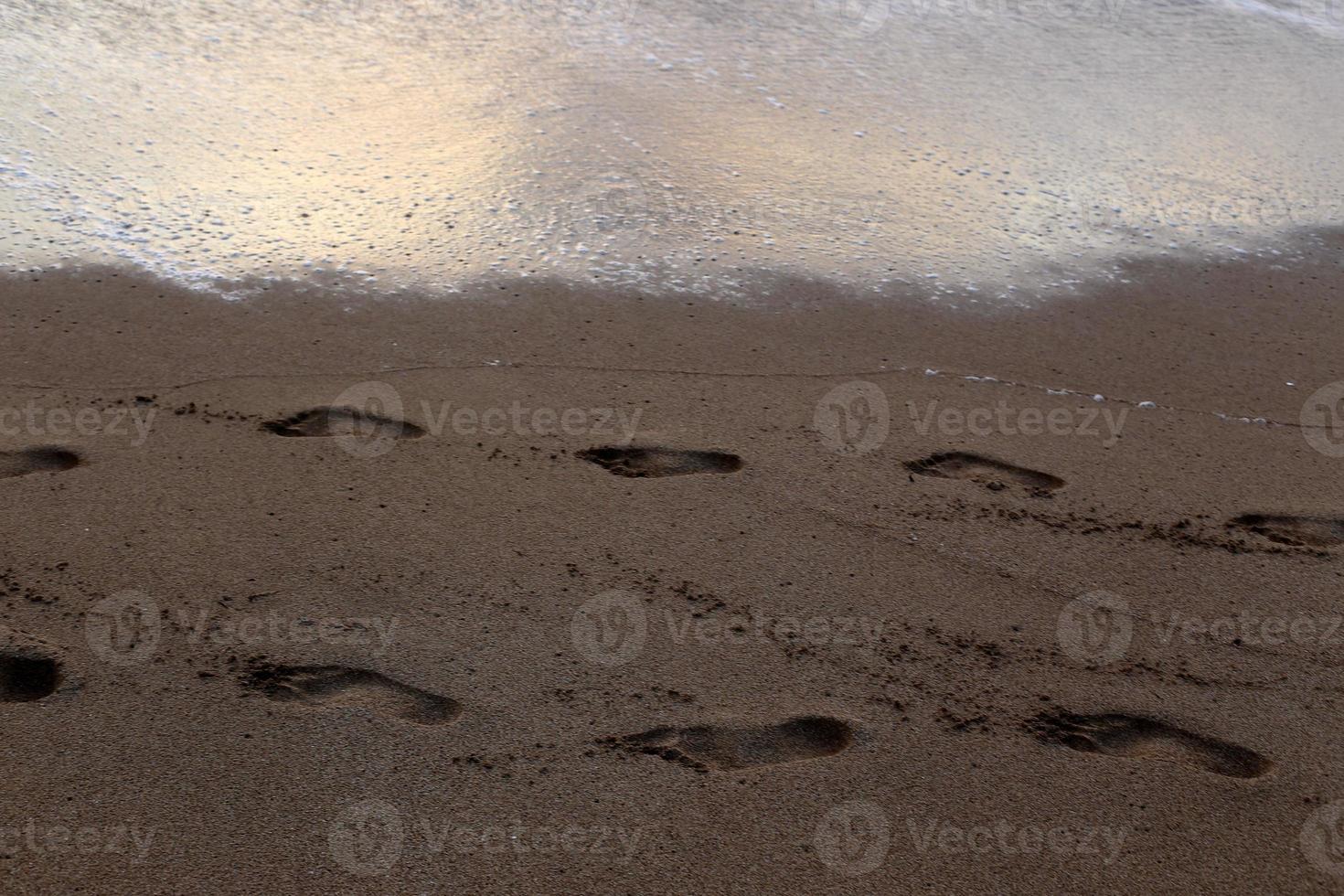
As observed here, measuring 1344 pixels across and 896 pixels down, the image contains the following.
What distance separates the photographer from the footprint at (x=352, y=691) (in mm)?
2619

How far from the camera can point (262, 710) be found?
8.46 ft

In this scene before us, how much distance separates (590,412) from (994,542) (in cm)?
128

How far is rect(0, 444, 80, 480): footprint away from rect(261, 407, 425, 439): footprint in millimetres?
533

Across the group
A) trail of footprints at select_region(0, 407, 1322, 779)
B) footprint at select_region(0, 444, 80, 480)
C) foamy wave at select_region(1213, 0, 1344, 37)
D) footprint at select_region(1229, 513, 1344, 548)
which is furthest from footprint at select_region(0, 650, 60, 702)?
foamy wave at select_region(1213, 0, 1344, 37)

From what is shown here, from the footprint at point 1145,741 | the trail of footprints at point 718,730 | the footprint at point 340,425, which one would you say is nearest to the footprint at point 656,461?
the footprint at point 340,425

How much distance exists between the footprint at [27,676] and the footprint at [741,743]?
1.24 m

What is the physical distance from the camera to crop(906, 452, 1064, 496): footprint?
11.6 feet

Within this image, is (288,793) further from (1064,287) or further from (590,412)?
(1064,287)

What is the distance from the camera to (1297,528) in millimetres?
3496

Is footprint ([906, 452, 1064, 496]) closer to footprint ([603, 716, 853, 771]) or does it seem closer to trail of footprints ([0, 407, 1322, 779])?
trail of footprints ([0, 407, 1322, 779])

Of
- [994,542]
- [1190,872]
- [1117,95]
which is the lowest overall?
[1190,872]

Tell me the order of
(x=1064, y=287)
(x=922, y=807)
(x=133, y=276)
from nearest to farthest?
(x=922, y=807), (x=133, y=276), (x=1064, y=287)

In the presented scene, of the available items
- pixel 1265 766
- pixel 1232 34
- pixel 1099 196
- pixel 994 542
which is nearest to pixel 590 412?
pixel 994 542

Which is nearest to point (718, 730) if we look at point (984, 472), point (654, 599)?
point (654, 599)
